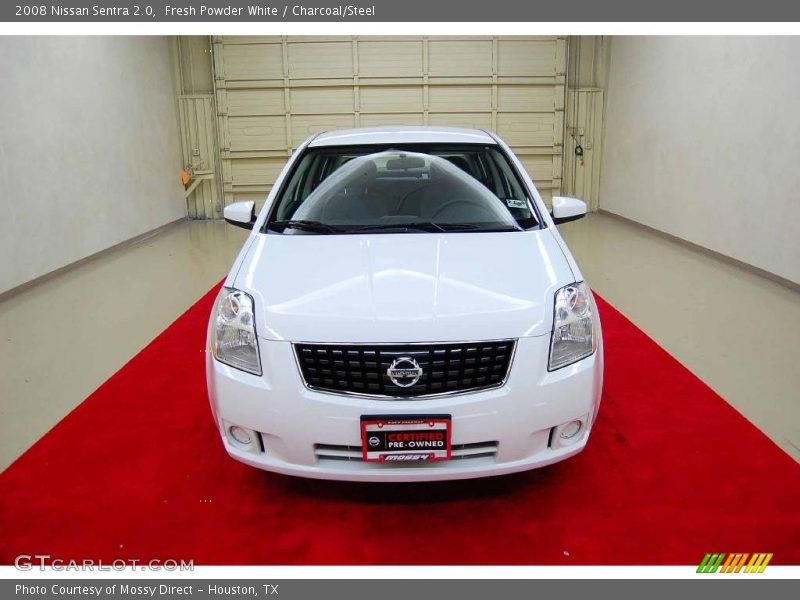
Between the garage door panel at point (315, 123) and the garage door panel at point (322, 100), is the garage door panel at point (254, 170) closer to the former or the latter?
the garage door panel at point (315, 123)

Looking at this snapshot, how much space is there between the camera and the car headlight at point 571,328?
6.64 ft

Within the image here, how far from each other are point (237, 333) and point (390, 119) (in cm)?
838

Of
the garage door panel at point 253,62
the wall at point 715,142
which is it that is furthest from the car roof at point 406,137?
the garage door panel at point 253,62

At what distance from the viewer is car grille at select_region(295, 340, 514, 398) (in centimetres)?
192

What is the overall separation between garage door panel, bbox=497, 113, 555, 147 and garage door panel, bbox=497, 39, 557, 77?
2.08 ft

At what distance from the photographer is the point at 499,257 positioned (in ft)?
7.61

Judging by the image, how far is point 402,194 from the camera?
113 inches

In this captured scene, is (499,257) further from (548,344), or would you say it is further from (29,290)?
(29,290)

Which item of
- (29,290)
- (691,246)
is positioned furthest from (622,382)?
(29,290)

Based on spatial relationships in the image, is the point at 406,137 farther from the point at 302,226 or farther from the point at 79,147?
the point at 79,147

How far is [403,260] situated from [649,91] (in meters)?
7.34

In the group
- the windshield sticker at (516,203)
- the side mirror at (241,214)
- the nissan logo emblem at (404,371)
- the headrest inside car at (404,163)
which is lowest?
the nissan logo emblem at (404,371)

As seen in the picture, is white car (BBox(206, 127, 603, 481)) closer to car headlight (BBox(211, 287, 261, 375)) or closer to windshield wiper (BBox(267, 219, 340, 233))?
car headlight (BBox(211, 287, 261, 375))

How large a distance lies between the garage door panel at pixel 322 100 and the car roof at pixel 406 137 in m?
6.93
